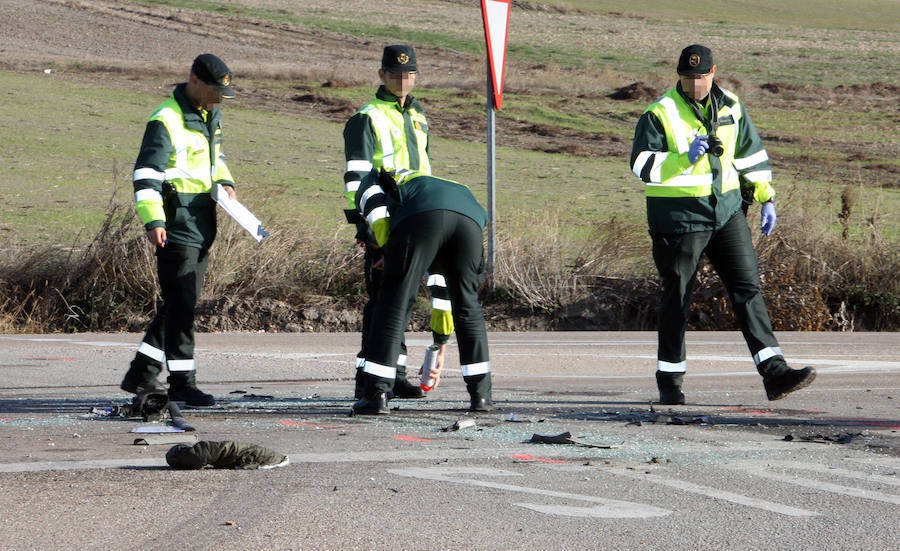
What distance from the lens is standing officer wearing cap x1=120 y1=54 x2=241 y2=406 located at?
7500 mm

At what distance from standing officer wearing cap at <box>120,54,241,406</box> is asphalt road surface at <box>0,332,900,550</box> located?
37cm

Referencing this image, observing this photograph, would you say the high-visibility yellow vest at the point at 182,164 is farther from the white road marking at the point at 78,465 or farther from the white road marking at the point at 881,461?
the white road marking at the point at 881,461

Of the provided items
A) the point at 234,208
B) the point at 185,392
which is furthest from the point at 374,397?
the point at 234,208

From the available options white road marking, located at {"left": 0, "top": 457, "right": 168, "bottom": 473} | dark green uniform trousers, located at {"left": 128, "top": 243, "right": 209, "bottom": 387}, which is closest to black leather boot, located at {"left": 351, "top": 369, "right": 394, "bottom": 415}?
dark green uniform trousers, located at {"left": 128, "top": 243, "right": 209, "bottom": 387}

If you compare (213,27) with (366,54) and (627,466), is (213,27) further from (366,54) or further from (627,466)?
(627,466)

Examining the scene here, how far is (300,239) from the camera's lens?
13594 mm

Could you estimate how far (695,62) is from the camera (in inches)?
310

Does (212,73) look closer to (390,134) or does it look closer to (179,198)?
(179,198)

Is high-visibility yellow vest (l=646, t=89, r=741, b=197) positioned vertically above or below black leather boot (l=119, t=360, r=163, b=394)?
above

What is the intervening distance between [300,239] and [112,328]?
7.04 ft

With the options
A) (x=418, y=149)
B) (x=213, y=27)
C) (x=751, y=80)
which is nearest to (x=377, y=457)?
(x=418, y=149)

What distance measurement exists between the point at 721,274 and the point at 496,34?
17.2ft

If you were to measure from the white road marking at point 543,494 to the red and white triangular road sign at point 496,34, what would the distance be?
7209 mm

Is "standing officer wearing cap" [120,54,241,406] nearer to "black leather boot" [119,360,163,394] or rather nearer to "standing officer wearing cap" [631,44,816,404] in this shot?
"black leather boot" [119,360,163,394]
